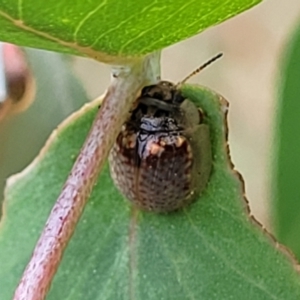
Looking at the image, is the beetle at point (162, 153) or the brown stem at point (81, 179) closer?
the brown stem at point (81, 179)

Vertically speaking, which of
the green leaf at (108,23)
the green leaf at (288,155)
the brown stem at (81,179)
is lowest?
the green leaf at (288,155)

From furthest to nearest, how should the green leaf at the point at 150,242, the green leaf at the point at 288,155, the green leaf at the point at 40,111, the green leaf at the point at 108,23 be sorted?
the green leaf at the point at 40,111 → the green leaf at the point at 288,155 → the green leaf at the point at 150,242 → the green leaf at the point at 108,23

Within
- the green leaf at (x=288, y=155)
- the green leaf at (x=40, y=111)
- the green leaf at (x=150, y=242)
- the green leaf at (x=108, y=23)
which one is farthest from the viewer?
the green leaf at (x=40, y=111)

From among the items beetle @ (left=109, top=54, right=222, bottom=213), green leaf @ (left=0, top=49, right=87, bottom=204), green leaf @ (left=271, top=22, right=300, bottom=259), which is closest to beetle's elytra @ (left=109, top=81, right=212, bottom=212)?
beetle @ (left=109, top=54, right=222, bottom=213)

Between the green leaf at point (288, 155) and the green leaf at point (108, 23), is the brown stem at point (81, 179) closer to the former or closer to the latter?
the green leaf at point (108, 23)

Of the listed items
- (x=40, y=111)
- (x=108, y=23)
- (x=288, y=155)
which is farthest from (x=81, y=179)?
(x=40, y=111)

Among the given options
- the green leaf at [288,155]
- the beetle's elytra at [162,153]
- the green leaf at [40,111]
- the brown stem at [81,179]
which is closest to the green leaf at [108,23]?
the brown stem at [81,179]

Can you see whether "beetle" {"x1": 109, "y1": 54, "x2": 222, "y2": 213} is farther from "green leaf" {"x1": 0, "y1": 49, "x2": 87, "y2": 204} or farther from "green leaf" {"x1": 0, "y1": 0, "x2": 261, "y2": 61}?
"green leaf" {"x1": 0, "y1": 49, "x2": 87, "y2": 204}
